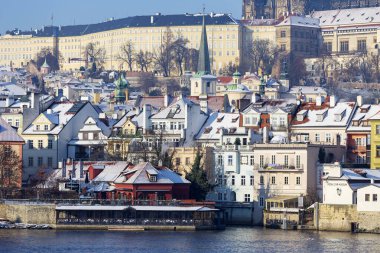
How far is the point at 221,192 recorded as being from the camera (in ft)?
253

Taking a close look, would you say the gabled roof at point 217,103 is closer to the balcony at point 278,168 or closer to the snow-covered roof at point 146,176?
the balcony at point 278,168

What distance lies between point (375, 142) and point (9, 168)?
51.7ft

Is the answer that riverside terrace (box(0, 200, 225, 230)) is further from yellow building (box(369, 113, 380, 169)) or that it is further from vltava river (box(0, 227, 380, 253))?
yellow building (box(369, 113, 380, 169))

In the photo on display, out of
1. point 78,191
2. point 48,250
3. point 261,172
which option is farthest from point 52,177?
point 48,250

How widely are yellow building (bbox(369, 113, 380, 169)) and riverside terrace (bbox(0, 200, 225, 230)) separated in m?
8.15

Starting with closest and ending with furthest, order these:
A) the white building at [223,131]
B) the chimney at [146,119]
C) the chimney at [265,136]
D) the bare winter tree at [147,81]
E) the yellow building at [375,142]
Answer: the yellow building at [375,142]
the chimney at [265,136]
the white building at [223,131]
the chimney at [146,119]
the bare winter tree at [147,81]

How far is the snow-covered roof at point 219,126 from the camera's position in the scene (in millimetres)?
80625

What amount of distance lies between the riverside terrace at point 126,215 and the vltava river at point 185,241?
102cm

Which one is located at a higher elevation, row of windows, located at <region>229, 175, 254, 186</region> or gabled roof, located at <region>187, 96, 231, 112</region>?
gabled roof, located at <region>187, 96, 231, 112</region>

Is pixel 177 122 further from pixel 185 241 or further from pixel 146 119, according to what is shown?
pixel 185 241

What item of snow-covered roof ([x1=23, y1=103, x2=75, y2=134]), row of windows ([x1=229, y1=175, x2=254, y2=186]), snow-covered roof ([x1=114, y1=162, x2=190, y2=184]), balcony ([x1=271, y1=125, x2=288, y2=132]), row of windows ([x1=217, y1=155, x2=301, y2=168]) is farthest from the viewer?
snow-covered roof ([x1=23, y1=103, x2=75, y2=134])

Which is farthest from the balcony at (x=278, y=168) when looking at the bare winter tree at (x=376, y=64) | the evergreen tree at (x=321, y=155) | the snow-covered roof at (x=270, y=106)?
the bare winter tree at (x=376, y=64)

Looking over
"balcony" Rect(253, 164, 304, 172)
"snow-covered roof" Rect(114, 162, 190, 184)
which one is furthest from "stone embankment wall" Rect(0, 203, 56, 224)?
"balcony" Rect(253, 164, 304, 172)

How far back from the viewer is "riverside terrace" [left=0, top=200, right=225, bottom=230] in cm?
7056
